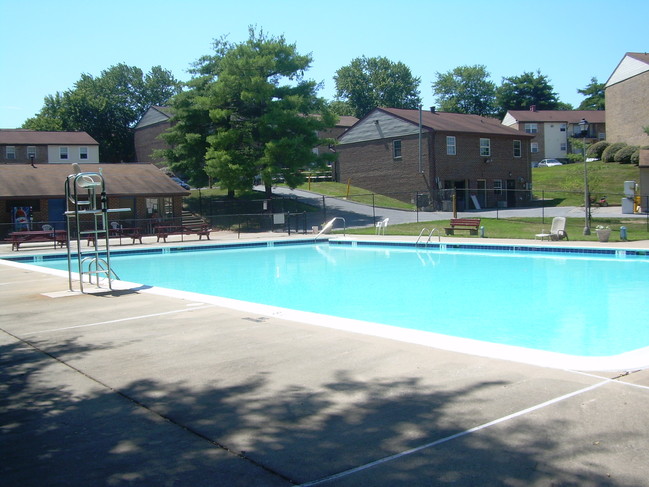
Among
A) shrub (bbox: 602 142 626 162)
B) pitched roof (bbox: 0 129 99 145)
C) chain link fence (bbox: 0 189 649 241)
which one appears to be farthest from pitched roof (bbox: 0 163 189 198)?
shrub (bbox: 602 142 626 162)

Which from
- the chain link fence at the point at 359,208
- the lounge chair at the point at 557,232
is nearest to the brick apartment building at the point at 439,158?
the chain link fence at the point at 359,208

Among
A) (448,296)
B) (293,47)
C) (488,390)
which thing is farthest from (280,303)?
(293,47)

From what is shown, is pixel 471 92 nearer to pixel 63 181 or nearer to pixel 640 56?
pixel 640 56

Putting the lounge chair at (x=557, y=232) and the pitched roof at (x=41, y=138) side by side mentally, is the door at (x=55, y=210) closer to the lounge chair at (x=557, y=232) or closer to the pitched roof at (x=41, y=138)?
the pitched roof at (x=41, y=138)

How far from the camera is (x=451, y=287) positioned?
15.1 metres

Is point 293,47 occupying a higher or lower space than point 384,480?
higher

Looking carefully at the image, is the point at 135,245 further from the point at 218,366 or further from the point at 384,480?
the point at 384,480

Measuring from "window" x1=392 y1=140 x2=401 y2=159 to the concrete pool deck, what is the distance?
39397mm

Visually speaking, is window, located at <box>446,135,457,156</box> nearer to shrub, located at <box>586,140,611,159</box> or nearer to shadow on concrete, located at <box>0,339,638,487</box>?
shrub, located at <box>586,140,611,159</box>

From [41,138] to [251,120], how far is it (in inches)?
1048

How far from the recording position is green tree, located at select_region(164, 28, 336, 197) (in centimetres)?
A: 3647

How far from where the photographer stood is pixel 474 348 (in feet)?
22.5

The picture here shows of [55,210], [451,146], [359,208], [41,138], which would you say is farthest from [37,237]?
[41,138]

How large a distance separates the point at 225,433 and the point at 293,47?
38.4 m
